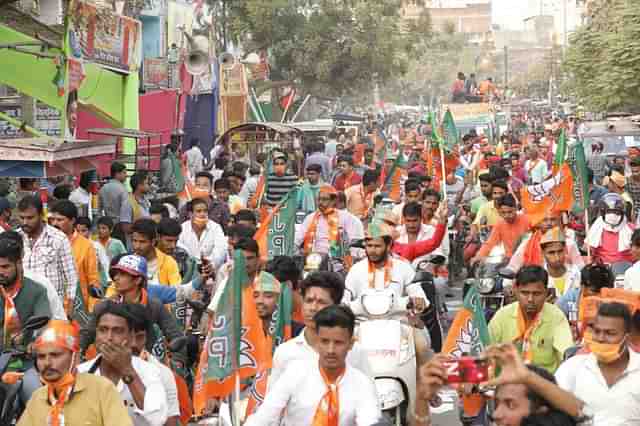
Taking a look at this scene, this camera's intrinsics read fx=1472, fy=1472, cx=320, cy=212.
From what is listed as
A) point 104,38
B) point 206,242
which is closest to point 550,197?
point 206,242

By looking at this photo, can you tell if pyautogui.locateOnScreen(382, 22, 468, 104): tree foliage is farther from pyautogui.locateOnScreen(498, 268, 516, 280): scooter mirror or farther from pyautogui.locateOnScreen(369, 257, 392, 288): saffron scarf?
pyautogui.locateOnScreen(369, 257, 392, 288): saffron scarf

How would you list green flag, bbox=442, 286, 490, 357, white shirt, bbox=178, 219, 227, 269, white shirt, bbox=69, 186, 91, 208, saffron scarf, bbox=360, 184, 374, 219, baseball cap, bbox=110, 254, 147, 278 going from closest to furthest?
1. baseball cap, bbox=110, 254, 147, 278
2. green flag, bbox=442, 286, 490, 357
3. white shirt, bbox=178, 219, 227, 269
4. white shirt, bbox=69, 186, 91, 208
5. saffron scarf, bbox=360, 184, 374, 219

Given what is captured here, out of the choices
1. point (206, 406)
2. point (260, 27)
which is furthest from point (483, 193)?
point (260, 27)

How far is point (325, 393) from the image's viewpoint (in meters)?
6.87

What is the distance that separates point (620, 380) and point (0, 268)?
12.8 ft

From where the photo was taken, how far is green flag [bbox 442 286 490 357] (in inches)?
378

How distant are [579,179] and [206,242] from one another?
4192mm

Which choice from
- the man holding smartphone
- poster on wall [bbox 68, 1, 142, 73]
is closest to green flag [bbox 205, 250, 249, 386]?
the man holding smartphone

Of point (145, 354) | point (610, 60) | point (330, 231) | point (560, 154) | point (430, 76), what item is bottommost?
point (145, 354)

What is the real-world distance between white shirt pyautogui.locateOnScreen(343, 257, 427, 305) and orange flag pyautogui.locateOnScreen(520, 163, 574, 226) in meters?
4.01

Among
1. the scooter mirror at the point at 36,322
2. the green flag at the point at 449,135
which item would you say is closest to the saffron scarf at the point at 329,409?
the scooter mirror at the point at 36,322

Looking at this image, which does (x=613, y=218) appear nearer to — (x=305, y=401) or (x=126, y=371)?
(x=305, y=401)

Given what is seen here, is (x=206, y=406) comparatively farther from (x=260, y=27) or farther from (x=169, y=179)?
(x=260, y=27)

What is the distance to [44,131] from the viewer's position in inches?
961
